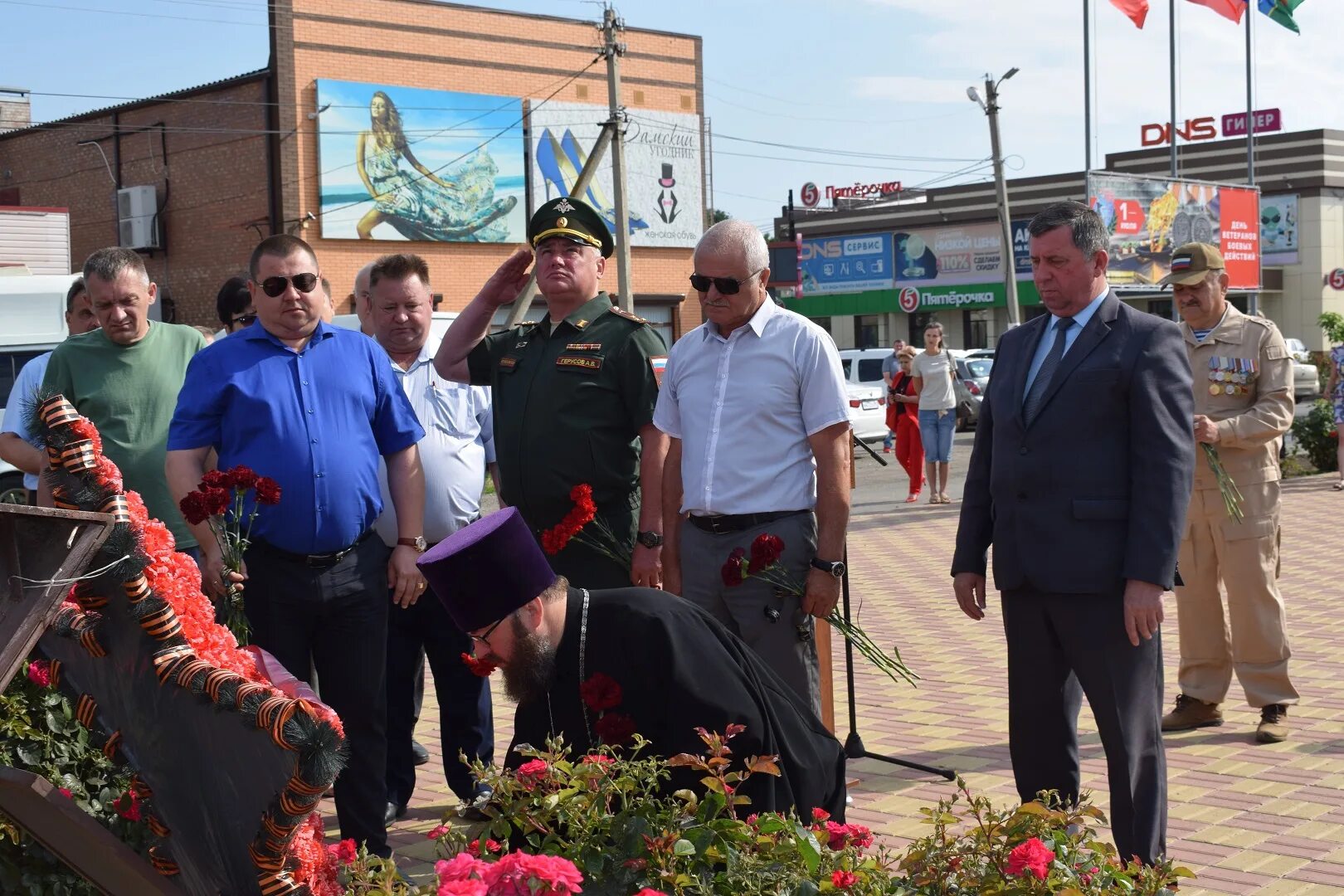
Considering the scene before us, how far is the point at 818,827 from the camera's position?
269 centimetres

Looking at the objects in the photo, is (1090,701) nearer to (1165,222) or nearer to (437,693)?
(437,693)

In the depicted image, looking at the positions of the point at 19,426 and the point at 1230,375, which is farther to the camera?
the point at 1230,375

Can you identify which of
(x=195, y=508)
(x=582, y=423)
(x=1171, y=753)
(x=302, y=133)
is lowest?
(x=1171, y=753)

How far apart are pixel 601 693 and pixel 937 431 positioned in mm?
13382

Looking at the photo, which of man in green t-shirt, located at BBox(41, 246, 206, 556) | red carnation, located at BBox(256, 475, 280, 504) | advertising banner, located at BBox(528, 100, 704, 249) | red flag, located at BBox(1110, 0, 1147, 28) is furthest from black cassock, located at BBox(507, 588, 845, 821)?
advertising banner, located at BBox(528, 100, 704, 249)

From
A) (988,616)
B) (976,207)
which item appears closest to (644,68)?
(976,207)

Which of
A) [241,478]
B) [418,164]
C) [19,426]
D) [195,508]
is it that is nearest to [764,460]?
[241,478]

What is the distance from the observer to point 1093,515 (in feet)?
13.9

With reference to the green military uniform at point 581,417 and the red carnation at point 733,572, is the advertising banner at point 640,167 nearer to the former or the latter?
the green military uniform at point 581,417

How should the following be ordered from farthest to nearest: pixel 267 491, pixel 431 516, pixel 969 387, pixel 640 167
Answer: pixel 640 167 < pixel 969 387 < pixel 431 516 < pixel 267 491

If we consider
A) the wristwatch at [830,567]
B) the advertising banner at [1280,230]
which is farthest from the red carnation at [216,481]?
the advertising banner at [1280,230]

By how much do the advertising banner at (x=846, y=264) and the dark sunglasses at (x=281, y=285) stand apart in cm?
5171

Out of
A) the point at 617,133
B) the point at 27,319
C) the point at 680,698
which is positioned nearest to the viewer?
the point at 680,698

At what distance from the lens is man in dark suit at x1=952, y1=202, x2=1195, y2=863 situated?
4160mm
